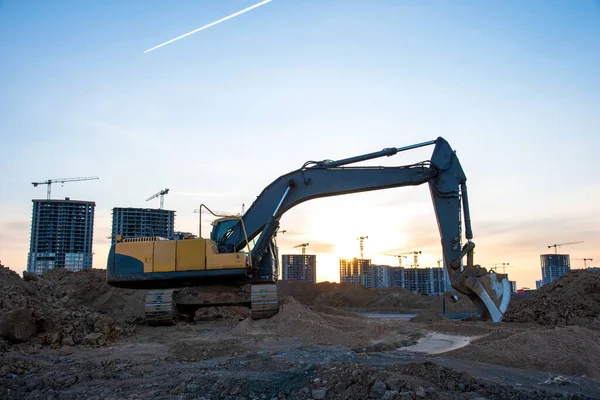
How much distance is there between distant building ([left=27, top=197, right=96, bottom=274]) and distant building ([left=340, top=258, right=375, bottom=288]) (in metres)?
39.2

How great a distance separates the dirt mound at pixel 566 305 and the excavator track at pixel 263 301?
243 inches

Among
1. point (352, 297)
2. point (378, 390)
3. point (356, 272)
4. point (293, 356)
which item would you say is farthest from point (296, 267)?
point (378, 390)

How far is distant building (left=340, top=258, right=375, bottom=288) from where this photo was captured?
8162 cm

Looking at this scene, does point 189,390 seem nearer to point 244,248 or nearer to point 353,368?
point 353,368

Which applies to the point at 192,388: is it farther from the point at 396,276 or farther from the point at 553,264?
the point at 553,264

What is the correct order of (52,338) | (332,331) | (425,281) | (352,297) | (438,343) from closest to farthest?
1. (438,343)
2. (52,338)
3. (332,331)
4. (352,297)
5. (425,281)

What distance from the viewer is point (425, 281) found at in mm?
74562

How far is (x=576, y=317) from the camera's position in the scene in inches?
563

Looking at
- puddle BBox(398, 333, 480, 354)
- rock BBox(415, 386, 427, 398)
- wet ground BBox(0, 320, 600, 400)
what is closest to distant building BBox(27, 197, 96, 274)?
wet ground BBox(0, 320, 600, 400)

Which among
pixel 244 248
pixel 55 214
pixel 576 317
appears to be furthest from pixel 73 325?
pixel 55 214

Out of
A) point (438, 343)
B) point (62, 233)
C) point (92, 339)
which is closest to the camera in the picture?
point (438, 343)

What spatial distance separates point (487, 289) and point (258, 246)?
598 cm

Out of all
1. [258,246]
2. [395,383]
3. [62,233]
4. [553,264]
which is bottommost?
[395,383]

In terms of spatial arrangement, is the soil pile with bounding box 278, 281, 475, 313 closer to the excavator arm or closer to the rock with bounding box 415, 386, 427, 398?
the excavator arm
